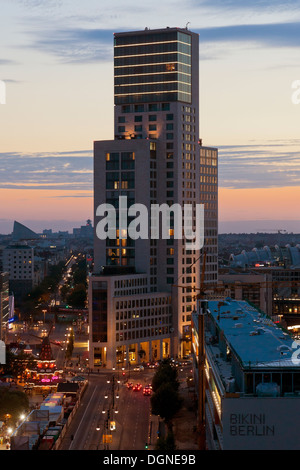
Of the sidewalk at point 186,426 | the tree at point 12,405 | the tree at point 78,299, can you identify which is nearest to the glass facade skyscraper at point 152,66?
the sidewalk at point 186,426

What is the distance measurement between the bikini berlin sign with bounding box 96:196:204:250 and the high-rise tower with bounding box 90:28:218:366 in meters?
0.53

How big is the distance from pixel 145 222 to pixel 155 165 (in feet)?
25.6

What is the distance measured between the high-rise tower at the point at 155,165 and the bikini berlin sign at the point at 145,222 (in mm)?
535

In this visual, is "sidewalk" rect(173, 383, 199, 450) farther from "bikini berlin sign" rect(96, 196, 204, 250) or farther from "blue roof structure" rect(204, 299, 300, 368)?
"bikini berlin sign" rect(96, 196, 204, 250)

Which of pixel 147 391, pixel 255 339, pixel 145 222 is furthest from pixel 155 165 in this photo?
pixel 255 339

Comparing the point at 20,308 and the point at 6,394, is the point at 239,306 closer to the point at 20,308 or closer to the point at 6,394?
the point at 6,394

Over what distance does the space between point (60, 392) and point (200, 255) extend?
39272 mm

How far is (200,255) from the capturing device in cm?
12012

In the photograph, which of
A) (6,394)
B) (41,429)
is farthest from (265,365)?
(6,394)

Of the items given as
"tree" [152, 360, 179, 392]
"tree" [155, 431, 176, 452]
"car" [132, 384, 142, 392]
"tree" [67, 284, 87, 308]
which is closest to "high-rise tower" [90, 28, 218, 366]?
"car" [132, 384, 142, 392]

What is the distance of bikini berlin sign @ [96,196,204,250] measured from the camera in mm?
113312

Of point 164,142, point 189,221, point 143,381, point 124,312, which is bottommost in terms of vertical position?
point 143,381

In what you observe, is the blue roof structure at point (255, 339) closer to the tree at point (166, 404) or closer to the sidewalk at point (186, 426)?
the tree at point (166, 404)

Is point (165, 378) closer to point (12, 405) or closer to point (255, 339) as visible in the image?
point (12, 405)
